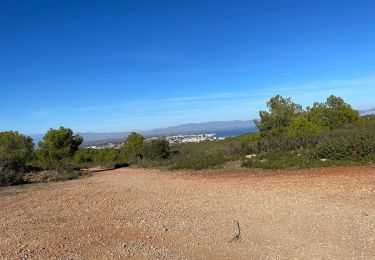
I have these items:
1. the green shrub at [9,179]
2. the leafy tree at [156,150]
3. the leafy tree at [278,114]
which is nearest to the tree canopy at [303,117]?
the leafy tree at [278,114]

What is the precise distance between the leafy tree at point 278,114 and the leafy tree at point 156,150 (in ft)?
26.5

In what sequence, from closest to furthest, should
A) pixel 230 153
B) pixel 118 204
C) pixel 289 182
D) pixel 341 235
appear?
pixel 341 235
pixel 118 204
pixel 289 182
pixel 230 153

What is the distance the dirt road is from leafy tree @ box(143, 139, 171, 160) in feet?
42.0

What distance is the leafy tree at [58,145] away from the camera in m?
27.8

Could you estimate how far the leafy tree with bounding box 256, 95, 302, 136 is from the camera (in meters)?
32.1

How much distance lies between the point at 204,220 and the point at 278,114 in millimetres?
25163

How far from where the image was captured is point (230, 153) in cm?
2242

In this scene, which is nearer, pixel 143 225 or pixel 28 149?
pixel 143 225

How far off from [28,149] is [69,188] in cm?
1742

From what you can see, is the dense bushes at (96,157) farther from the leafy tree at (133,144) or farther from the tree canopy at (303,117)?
the tree canopy at (303,117)

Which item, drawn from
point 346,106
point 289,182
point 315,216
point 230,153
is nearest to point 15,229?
point 315,216

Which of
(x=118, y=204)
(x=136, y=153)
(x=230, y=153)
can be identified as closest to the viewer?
(x=118, y=204)

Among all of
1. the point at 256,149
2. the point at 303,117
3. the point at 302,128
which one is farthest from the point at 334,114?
the point at 256,149

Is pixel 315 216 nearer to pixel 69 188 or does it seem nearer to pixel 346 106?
pixel 69 188
